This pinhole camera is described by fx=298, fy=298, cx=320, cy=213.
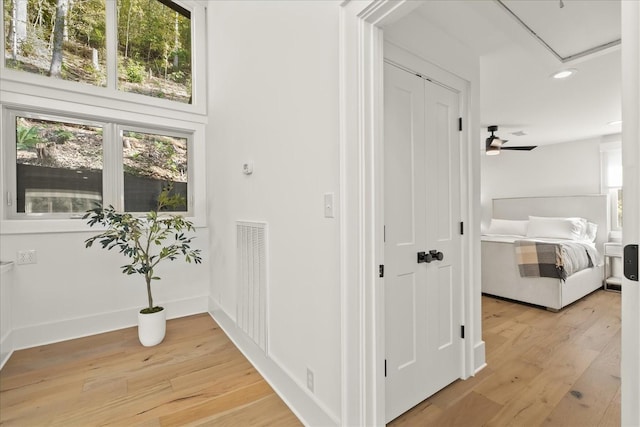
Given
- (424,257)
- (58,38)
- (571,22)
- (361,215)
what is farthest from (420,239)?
(58,38)

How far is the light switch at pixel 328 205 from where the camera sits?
1429 mm

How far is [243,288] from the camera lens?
2.39 metres

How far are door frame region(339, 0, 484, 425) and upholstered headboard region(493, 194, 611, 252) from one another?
18.5 ft

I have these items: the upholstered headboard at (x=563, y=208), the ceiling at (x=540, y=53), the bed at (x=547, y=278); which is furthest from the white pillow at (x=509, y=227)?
the ceiling at (x=540, y=53)

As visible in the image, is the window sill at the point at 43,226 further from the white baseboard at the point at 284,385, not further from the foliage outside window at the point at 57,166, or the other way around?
the white baseboard at the point at 284,385

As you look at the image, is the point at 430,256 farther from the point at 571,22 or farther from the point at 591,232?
the point at 591,232

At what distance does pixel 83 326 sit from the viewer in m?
2.76

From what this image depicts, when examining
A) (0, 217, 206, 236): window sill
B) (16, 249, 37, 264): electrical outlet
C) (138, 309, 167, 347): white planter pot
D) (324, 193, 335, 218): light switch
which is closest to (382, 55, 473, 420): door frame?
(324, 193, 335, 218): light switch

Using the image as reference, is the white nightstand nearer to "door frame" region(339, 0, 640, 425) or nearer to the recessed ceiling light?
the recessed ceiling light

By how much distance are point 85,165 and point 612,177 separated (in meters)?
7.47

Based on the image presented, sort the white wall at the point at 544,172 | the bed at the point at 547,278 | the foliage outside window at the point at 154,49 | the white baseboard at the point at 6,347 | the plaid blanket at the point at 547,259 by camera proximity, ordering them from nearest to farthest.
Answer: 1. the white baseboard at the point at 6,347
2. the foliage outside window at the point at 154,49
3. the plaid blanket at the point at 547,259
4. the bed at the point at 547,278
5. the white wall at the point at 544,172

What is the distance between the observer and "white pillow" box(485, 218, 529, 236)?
216 inches

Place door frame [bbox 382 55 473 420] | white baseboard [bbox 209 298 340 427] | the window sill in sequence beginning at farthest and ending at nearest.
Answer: the window sill
door frame [bbox 382 55 473 420]
white baseboard [bbox 209 298 340 427]

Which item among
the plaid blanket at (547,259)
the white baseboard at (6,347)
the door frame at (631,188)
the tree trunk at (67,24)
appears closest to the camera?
the door frame at (631,188)
